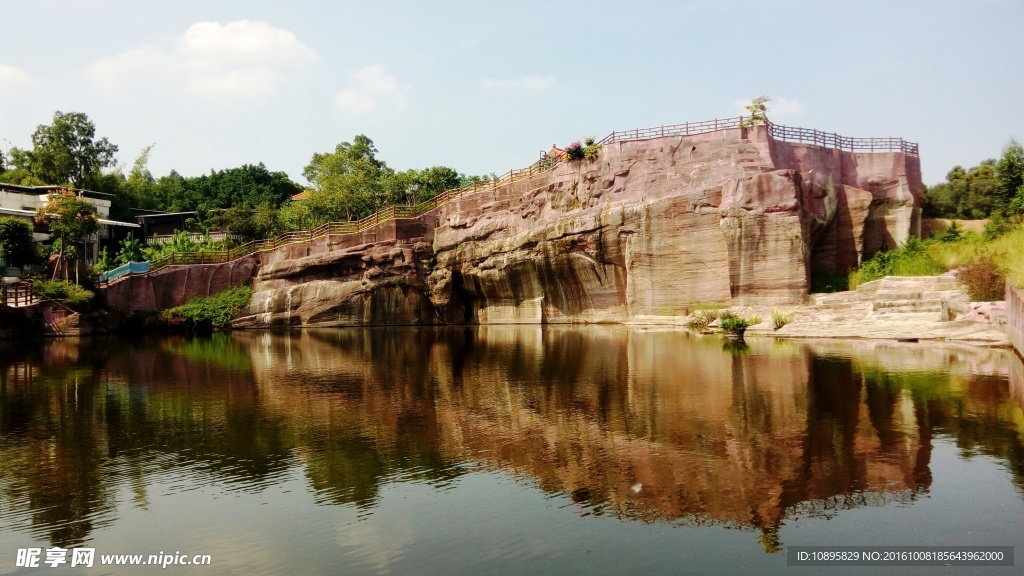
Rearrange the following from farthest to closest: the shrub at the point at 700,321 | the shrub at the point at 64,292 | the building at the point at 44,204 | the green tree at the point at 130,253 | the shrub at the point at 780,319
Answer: the green tree at the point at 130,253, the building at the point at 44,204, the shrub at the point at 64,292, the shrub at the point at 700,321, the shrub at the point at 780,319

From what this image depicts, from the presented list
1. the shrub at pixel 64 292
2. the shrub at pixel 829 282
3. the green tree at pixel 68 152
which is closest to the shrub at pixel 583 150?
the shrub at pixel 829 282

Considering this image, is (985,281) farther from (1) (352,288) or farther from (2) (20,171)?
(2) (20,171)

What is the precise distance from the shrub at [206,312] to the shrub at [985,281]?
37.9m

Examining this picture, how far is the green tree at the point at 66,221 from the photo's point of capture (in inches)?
1735

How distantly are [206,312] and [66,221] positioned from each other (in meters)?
9.03

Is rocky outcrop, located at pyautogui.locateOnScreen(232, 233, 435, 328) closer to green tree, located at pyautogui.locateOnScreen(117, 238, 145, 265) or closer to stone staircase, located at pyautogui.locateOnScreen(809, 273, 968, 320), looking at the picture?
green tree, located at pyautogui.locateOnScreen(117, 238, 145, 265)

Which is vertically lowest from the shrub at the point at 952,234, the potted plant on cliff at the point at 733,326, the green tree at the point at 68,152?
the potted plant on cliff at the point at 733,326

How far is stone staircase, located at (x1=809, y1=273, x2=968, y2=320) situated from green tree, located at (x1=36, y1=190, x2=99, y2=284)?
39.3 meters

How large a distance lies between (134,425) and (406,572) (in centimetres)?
988

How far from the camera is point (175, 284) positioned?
4747 cm

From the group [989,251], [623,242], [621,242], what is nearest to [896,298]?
[989,251]

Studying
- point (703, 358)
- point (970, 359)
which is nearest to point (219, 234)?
point (703, 358)

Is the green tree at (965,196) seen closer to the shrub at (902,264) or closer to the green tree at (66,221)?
the shrub at (902,264)

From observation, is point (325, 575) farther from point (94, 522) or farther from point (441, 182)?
point (441, 182)
